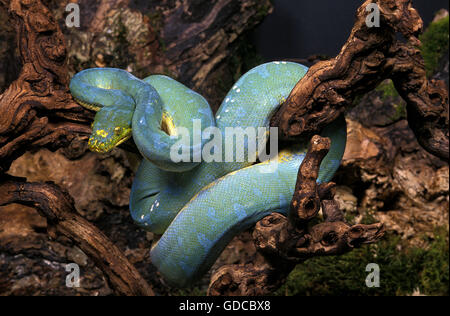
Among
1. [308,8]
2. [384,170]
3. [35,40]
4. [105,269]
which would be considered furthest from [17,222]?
[384,170]

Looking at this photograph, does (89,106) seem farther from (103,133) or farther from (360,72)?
(360,72)

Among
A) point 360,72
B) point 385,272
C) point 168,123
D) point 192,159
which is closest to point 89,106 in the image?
point 168,123

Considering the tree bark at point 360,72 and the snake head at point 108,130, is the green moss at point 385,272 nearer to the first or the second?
the tree bark at point 360,72

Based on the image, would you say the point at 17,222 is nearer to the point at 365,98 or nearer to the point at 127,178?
the point at 127,178

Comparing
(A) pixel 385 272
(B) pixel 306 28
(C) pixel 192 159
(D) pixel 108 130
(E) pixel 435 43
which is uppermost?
(B) pixel 306 28

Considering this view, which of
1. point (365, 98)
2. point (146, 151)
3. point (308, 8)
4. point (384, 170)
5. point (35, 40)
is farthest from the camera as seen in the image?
point (365, 98)

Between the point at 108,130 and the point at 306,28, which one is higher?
the point at 306,28

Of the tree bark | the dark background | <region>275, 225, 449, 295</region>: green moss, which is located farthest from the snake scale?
<region>275, 225, 449, 295</region>: green moss

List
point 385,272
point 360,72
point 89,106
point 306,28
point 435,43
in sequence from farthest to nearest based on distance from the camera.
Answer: point 435,43 → point 385,272 → point 306,28 → point 89,106 → point 360,72
